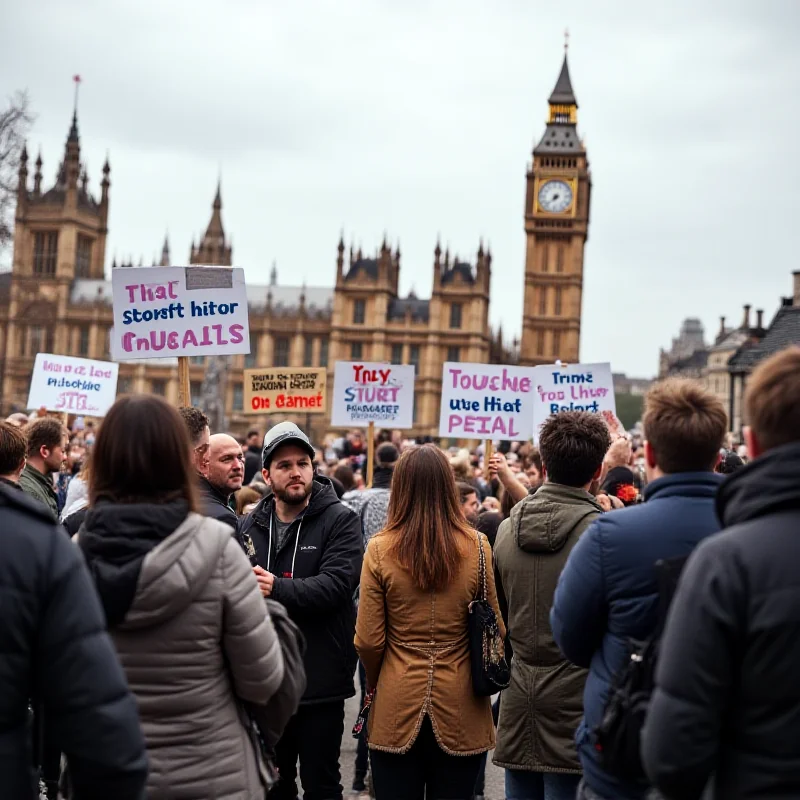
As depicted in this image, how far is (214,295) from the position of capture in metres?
6.95

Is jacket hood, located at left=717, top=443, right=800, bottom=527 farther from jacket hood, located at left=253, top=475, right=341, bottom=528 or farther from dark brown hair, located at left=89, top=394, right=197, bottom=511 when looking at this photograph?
jacket hood, located at left=253, top=475, right=341, bottom=528

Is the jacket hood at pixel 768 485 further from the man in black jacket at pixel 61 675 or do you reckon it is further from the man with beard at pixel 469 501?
the man with beard at pixel 469 501

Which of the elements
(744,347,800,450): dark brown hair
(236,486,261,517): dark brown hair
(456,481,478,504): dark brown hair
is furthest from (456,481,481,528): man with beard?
(744,347,800,450): dark brown hair

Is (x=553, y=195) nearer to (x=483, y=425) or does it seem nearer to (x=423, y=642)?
(x=483, y=425)

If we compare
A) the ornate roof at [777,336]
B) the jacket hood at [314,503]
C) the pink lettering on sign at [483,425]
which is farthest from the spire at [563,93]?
the jacket hood at [314,503]

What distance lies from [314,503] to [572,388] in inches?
192

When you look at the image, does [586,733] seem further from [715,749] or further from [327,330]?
[327,330]

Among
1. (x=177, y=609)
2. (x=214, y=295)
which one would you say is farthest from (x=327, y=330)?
(x=177, y=609)

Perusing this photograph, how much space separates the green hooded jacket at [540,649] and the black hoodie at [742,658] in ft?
5.25

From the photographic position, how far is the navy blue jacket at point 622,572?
9.50ft

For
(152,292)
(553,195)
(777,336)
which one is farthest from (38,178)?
(152,292)

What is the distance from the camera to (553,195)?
70312 millimetres

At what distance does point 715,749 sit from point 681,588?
303mm

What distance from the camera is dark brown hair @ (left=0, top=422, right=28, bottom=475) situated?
422cm
